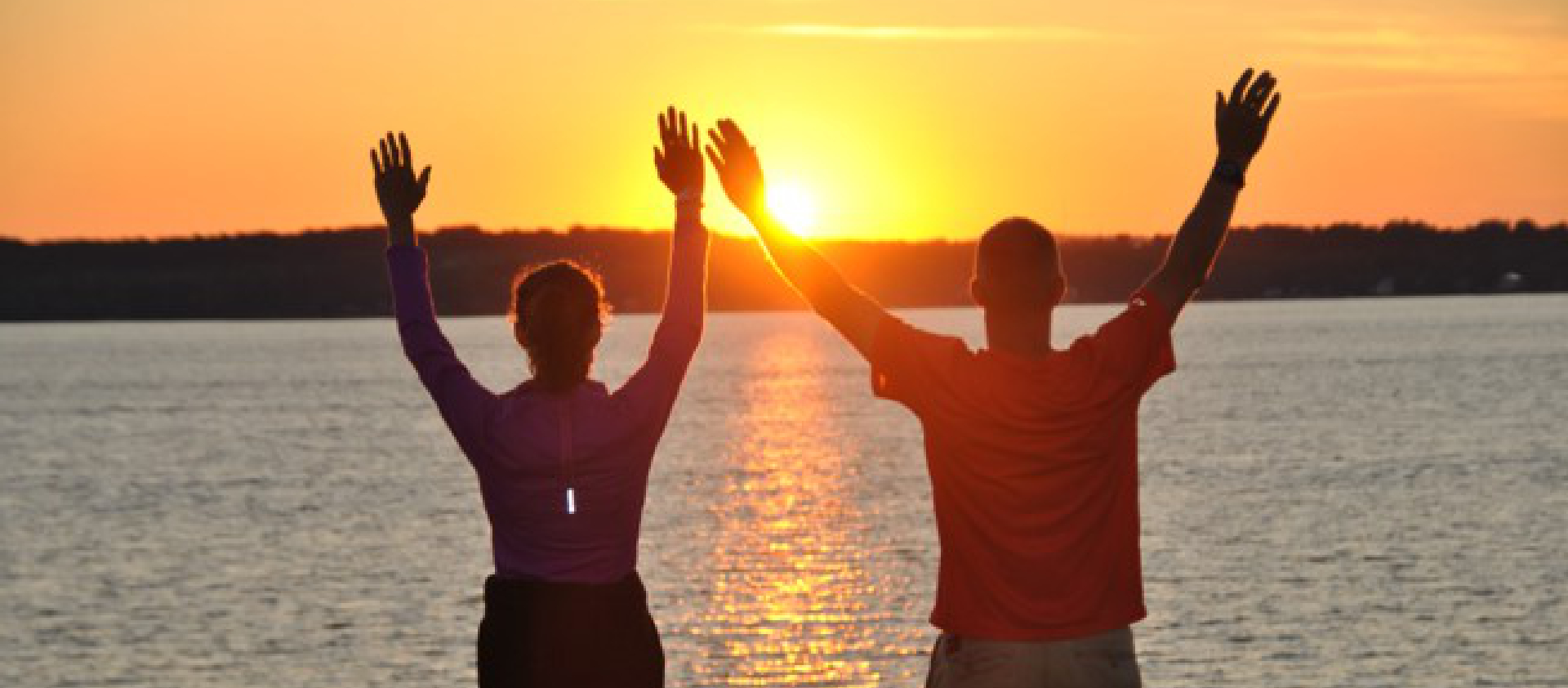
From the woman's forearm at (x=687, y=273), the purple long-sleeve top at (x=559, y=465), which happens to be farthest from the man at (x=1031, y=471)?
the woman's forearm at (x=687, y=273)

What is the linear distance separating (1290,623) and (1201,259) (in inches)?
1813

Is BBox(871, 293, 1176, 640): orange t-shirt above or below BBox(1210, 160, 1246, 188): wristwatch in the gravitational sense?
below

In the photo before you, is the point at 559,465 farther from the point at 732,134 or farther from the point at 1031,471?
the point at 1031,471

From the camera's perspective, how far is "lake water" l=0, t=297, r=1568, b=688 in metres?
46.0

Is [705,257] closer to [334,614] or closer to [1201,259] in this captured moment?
[1201,259]

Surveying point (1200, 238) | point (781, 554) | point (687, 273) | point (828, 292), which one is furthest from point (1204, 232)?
point (781, 554)

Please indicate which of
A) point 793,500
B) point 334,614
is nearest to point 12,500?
point 793,500

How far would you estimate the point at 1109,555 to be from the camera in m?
5.65

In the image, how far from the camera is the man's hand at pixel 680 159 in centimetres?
677

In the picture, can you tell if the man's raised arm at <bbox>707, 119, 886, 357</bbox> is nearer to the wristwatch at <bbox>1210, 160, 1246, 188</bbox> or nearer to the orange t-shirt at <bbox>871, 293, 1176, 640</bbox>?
the orange t-shirt at <bbox>871, 293, 1176, 640</bbox>

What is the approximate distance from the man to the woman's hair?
3.16 ft

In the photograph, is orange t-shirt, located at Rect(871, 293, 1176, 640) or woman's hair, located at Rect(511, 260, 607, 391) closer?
orange t-shirt, located at Rect(871, 293, 1176, 640)

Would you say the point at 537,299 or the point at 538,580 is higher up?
the point at 537,299

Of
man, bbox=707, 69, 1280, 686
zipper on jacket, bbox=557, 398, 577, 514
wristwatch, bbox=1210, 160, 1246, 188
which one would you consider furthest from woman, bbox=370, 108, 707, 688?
wristwatch, bbox=1210, 160, 1246, 188
